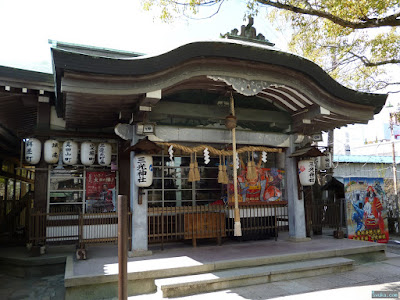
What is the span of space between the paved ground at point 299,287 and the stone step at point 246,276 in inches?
5.5

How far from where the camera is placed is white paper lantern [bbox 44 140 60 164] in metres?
8.81

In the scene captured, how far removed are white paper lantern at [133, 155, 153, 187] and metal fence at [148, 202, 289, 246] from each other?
119 centimetres

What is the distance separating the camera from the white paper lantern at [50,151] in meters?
8.81

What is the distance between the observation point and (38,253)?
8078 mm

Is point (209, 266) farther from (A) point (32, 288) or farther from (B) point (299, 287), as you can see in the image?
(A) point (32, 288)

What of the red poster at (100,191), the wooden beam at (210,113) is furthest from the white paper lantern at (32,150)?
the wooden beam at (210,113)

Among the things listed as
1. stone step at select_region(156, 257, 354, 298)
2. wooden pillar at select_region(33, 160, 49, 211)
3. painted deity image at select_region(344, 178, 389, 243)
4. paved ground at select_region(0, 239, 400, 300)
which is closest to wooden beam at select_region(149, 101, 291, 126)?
painted deity image at select_region(344, 178, 389, 243)

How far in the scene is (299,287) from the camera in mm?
6062

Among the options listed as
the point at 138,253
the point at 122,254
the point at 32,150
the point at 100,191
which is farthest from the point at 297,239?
the point at 32,150

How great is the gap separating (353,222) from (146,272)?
7536 mm

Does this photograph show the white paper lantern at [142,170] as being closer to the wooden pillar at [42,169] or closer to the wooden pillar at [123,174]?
the wooden pillar at [123,174]

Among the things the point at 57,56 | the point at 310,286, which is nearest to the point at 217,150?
the point at 310,286

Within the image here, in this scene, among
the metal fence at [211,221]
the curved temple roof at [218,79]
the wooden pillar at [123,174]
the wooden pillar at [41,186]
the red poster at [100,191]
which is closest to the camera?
the curved temple roof at [218,79]

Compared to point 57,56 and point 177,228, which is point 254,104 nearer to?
point 177,228
